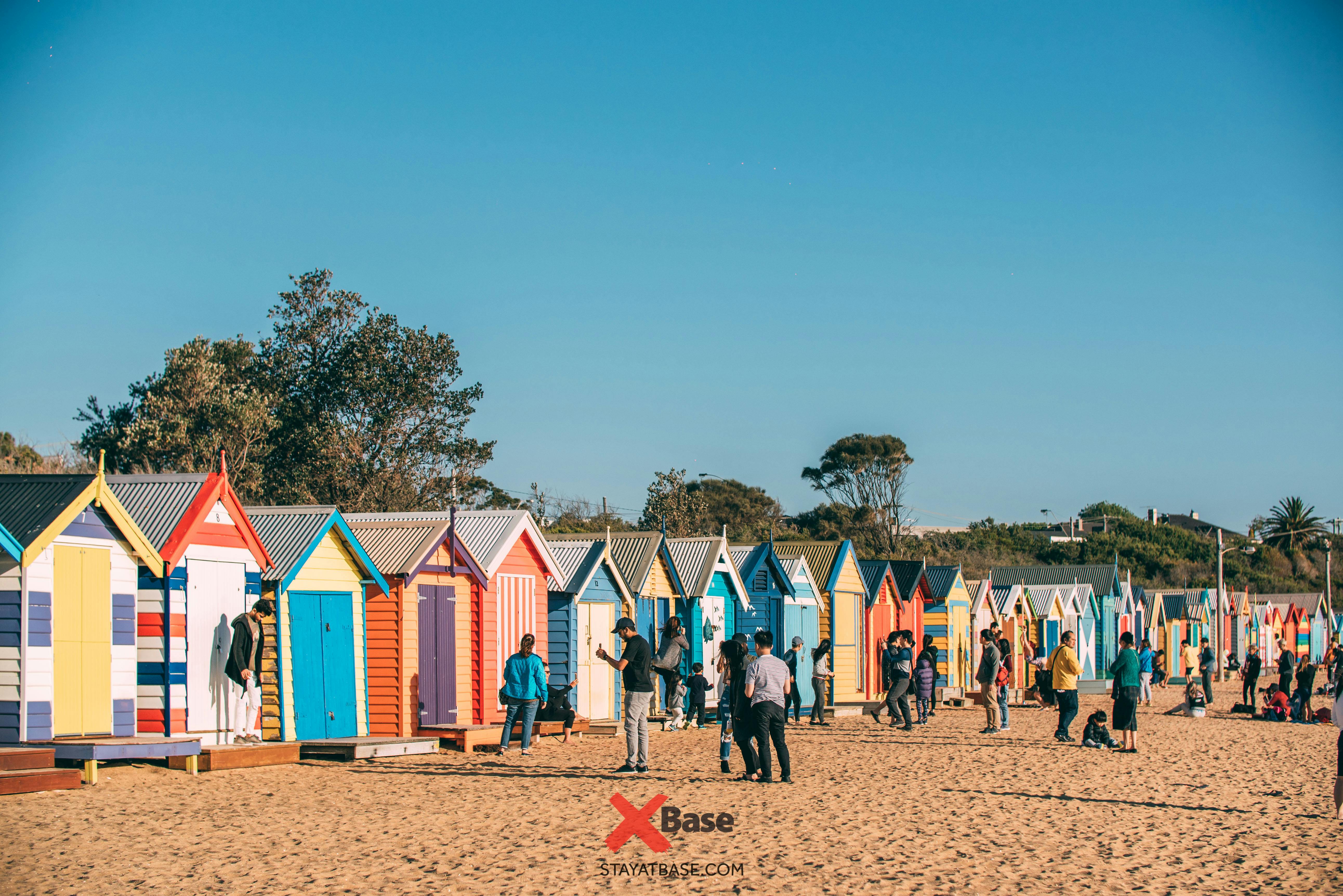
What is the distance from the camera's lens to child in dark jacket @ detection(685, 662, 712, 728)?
21.4 metres

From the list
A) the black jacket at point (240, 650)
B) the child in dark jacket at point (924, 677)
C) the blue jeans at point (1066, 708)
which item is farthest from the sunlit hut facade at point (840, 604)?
the black jacket at point (240, 650)

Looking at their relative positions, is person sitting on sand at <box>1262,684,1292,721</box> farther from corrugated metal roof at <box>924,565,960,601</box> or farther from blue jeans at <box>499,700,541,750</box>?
blue jeans at <box>499,700,541,750</box>

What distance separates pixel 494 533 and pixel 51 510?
8.17 m

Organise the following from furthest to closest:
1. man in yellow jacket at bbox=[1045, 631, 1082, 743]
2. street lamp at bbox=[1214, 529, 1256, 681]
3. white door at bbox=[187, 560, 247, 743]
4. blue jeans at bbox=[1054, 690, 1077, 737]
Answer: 1. street lamp at bbox=[1214, 529, 1256, 681]
2. blue jeans at bbox=[1054, 690, 1077, 737]
3. man in yellow jacket at bbox=[1045, 631, 1082, 743]
4. white door at bbox=[187, 560, 247, 743]

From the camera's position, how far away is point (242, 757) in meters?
15.0

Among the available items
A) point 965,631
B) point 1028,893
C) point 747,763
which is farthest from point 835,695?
point 1028,893

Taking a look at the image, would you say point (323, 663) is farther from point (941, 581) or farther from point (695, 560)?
point (941, 581)

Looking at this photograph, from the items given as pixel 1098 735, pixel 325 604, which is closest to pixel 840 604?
pixel 1098 735

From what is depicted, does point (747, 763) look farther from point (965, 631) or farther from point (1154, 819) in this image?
point (965, 631)

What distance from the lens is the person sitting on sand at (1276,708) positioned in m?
29.1

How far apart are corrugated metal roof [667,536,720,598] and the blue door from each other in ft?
28.0

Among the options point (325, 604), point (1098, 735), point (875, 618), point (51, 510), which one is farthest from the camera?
point (875, 618)

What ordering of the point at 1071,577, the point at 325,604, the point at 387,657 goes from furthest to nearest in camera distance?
1. the point at 1071,577
2. the point at 387,657
3. the point at 325,604

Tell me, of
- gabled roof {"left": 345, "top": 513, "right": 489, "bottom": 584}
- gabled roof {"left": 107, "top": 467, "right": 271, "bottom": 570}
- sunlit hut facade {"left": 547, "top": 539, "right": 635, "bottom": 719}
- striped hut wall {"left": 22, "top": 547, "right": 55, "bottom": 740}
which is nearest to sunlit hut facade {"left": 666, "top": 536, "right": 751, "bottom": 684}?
sunlit hut facade {"left": 547, "top": 539, "right": 635, "bottom": 719}
